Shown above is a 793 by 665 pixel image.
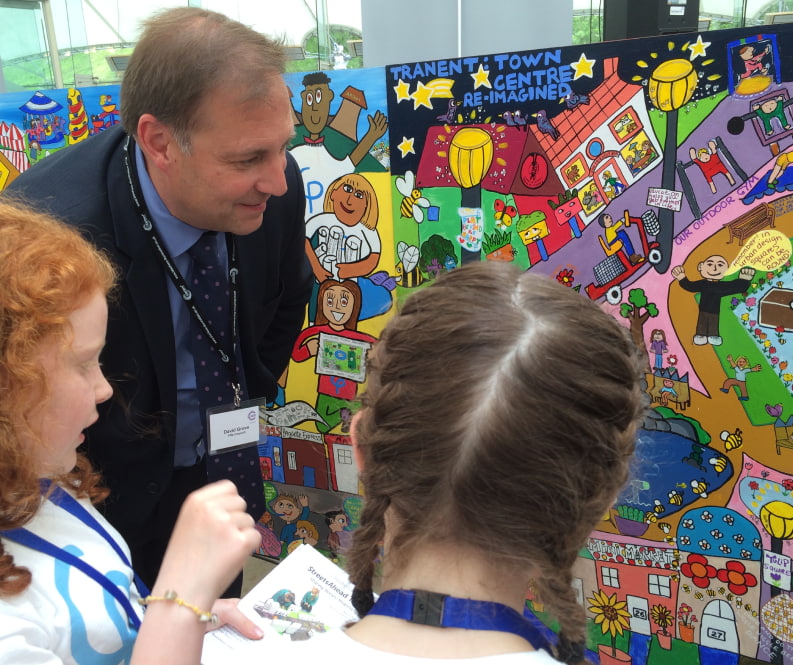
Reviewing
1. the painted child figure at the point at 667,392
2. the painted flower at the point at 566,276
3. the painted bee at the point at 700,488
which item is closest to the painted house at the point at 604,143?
the painted flower at the point at 566,276

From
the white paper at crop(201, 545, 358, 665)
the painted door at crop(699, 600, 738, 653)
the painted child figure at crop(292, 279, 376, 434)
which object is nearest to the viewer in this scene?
the white paper at crop(201, 545, 358, 665)

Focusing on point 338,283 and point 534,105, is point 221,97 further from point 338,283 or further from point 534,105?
point 338,283

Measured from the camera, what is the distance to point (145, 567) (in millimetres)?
2023

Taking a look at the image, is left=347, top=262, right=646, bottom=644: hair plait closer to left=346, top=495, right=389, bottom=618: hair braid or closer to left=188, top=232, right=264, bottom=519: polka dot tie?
left=346, top=495, right=389, bottom=618: hair braid

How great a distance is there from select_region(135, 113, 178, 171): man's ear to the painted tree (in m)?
1.31

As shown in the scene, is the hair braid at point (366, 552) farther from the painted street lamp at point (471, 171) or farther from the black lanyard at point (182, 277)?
the painted street lamp at point (471, 171)

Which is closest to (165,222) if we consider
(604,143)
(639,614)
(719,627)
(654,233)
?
(604,143)

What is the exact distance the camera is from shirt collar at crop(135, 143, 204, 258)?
1.76 meters

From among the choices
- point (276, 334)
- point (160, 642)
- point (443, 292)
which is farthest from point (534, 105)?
point (160, 642)

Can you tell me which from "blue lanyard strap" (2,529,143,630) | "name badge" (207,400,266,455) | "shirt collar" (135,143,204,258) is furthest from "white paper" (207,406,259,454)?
"blue lanyard strap" (2,529,143,630)

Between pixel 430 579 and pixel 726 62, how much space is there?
159cm

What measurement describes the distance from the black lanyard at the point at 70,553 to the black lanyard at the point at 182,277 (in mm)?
685

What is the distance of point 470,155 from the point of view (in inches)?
87.9

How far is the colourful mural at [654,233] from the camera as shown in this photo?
187cm
